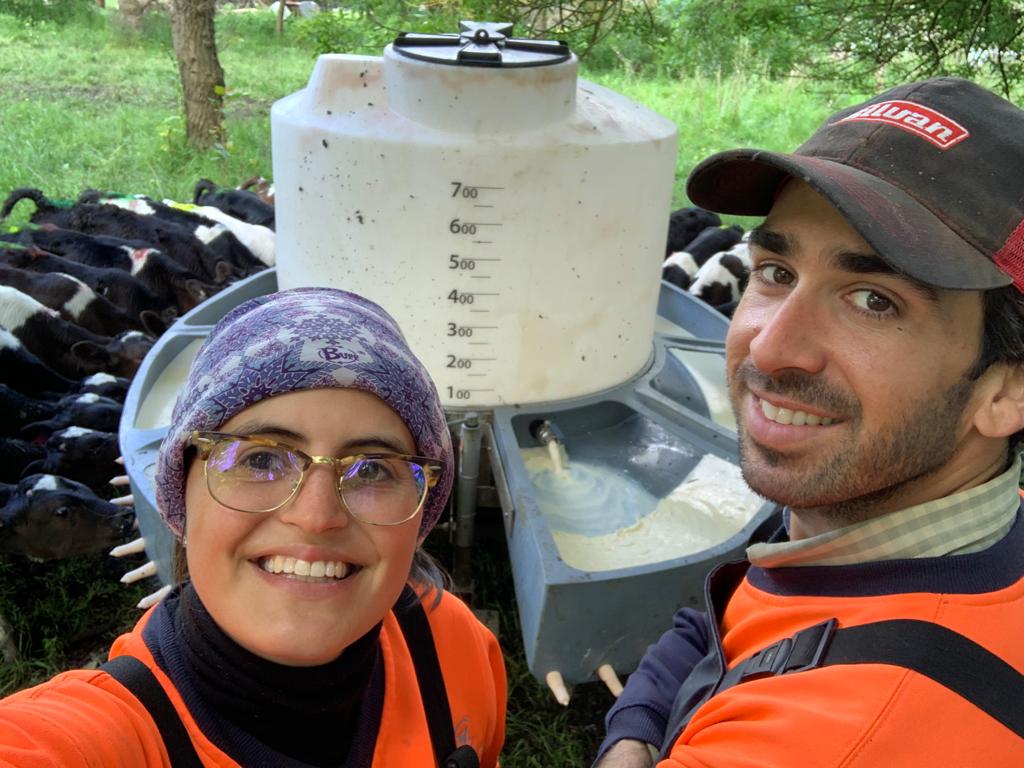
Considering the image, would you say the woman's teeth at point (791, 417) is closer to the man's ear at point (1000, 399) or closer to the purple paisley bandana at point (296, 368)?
the man's ear at point (1000, 399)

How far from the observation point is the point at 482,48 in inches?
127

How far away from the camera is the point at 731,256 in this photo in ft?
20.6

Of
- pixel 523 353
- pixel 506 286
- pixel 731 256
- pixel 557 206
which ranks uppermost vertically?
pixel 557 206

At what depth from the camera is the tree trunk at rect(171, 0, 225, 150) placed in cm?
896

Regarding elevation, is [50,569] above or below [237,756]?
below

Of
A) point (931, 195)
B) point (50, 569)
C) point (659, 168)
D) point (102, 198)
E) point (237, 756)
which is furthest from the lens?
point (102, 198)

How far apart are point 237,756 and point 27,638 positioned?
8.52ft

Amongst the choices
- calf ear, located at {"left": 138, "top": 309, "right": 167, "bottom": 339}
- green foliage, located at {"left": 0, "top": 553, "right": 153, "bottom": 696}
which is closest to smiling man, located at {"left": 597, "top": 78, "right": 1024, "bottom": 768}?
green foliage, located at {"left": 0, "top": 553, "right": 153, "bottom": 696}

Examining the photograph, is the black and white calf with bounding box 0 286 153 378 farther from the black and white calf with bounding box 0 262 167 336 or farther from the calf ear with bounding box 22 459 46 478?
the calf ear with bounding box 22 459 46 478

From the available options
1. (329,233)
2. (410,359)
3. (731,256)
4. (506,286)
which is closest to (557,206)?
(506,286)

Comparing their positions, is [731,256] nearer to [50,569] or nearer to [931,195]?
[50,569]

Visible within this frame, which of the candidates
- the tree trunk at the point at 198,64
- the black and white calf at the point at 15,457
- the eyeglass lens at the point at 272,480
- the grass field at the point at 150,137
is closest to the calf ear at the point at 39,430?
the black and white calf at the point at 15,457

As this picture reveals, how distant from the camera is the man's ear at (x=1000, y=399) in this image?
1.39 metres

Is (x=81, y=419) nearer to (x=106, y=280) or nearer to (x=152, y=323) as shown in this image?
(x=152, y=323)
